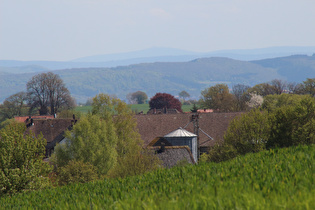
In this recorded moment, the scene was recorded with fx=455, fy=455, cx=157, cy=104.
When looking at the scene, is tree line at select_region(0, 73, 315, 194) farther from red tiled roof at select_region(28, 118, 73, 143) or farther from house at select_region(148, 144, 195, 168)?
red tiled roof at select_region(28, 118, 73, 143)

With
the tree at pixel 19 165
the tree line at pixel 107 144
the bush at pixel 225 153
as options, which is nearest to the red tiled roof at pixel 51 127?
the tree line at pixel 107 144

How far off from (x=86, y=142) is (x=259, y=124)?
21377 mm

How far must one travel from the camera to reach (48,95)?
427 feet

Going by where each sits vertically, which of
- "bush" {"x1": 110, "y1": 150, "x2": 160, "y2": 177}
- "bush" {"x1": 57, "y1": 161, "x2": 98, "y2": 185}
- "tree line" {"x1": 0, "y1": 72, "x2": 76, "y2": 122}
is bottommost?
"tree line" {"x1": 0, "y1": 72, "x2": 76, "y2": 122}

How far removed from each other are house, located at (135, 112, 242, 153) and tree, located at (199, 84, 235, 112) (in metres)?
45.4

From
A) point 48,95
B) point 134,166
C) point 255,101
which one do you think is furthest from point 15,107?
point 134,166

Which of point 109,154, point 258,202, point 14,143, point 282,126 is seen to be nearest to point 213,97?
point 109,154

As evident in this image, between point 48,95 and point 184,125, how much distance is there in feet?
205

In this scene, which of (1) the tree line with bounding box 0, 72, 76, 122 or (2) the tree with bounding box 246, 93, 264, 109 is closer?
(1) the tree line with bounding box 0, 72, 76, 122

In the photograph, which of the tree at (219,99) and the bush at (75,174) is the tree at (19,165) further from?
the tree at (219,99)

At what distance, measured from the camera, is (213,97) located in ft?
455

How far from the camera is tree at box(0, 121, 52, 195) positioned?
103ft

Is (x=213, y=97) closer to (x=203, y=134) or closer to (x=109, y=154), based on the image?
(x=203, y=134)

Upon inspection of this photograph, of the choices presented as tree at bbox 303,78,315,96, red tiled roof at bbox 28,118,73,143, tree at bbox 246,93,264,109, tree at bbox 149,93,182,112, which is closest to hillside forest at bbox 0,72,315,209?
red tiled roof at bbox 28,118,73,143
